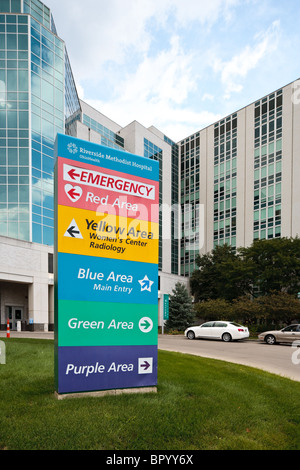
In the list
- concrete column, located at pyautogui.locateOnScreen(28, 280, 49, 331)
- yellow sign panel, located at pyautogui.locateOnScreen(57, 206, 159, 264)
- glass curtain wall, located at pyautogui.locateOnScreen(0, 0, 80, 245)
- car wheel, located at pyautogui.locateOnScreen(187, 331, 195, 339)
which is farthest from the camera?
glass curtain wall, located at pyautogui.locateOnScreen(0, 0, 80, 245)

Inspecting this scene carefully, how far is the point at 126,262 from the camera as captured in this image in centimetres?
676

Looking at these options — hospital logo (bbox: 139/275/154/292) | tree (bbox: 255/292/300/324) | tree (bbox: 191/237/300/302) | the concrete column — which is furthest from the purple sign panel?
tree (bbox: 191/237/300/302)

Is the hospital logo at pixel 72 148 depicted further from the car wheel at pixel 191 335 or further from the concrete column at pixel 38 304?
A: the concrete column at pixel 38 304

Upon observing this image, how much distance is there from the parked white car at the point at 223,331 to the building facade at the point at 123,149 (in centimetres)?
1535

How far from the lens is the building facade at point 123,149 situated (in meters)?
32.1

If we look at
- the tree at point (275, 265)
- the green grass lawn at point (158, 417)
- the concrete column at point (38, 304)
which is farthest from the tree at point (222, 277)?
the green grass lawn at point (158, 417)

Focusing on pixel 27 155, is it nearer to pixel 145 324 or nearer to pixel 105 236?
pixel 105 236

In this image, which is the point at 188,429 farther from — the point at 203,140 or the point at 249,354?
the point at 203,140

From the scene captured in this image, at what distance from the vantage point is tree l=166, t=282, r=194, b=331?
33.2m

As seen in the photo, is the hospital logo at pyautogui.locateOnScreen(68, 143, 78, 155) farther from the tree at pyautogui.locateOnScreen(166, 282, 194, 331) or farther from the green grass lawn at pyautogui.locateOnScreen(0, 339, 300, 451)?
the tree at pyautogui.locateOnScreen(166, 282, 194, 331)

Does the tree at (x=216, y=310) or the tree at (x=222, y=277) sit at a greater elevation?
the tree at (x=222, y=277)

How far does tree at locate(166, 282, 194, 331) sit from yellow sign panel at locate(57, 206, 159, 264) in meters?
27.4

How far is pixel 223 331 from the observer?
22.0m
